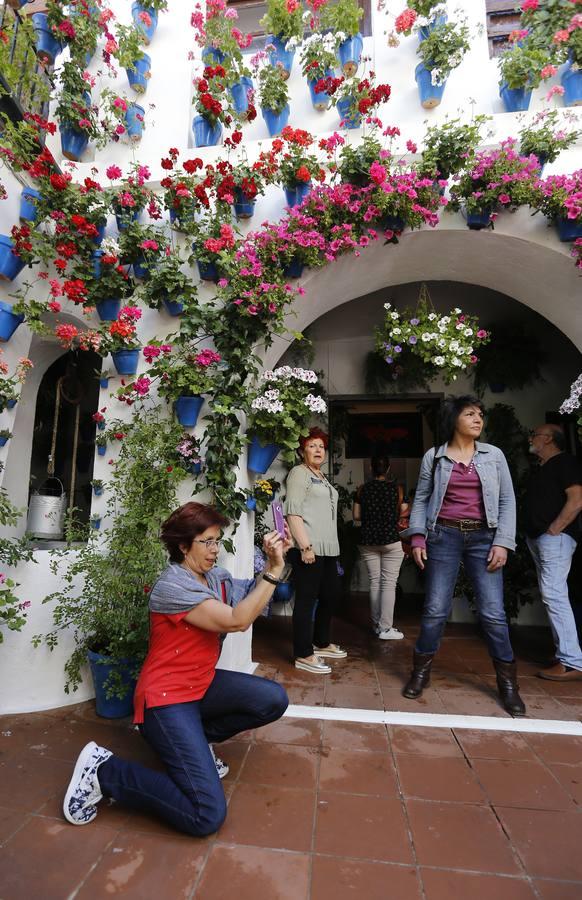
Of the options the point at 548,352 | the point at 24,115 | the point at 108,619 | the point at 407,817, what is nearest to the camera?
the point at 407,817

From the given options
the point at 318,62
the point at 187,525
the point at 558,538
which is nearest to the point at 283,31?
the point at 318,62

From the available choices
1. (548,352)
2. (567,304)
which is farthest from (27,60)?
(548,352)

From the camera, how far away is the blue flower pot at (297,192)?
3197mm

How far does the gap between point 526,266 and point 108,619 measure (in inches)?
146

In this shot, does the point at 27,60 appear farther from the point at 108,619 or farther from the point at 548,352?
the point at 548,352

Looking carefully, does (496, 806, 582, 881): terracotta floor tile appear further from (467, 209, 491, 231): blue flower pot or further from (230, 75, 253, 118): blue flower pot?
(230, 75, 253, 118): blue flower pot

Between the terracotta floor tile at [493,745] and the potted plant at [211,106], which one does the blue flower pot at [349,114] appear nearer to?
the potted plant at [211,106]

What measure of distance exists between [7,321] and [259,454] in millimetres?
1785

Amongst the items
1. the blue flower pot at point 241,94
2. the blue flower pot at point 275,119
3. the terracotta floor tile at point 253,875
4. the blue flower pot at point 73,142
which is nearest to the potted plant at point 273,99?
the blue flower pot at point 275,119

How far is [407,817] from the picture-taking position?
1.81 meters

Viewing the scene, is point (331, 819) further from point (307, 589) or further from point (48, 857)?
point (307, 589)

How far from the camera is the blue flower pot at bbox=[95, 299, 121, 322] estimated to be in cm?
324

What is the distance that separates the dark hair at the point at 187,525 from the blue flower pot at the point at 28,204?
247cm

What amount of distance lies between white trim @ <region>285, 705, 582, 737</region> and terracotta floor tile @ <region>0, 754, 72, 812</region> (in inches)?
46.5
